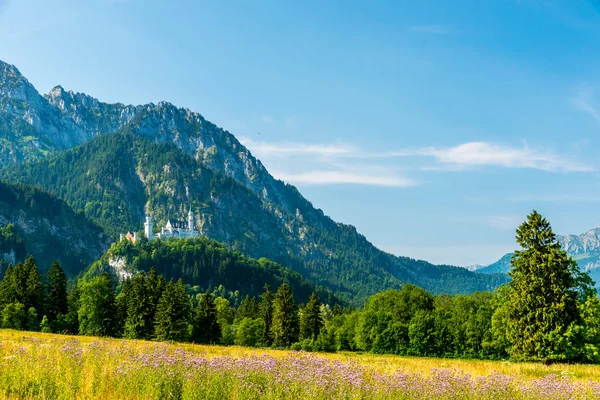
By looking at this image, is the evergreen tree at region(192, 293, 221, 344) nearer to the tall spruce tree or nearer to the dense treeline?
the dense treeline

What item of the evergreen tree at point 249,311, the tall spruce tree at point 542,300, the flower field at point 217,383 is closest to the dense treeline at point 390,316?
the tall spruce tree at point 542,300

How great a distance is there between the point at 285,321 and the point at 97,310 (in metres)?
36.9

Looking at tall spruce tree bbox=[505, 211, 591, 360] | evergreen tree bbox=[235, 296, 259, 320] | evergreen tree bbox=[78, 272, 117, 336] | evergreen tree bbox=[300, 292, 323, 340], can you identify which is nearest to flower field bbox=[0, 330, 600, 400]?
tall spruce tree bbox=[505, 211, 591, 360]

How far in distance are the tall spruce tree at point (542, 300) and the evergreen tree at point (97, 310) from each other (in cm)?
6763

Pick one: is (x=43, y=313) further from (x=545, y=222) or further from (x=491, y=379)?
(x=491, y=379)

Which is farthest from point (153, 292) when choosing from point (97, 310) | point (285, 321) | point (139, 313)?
point (285, 321)

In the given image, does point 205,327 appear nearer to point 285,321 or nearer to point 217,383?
point 285,321

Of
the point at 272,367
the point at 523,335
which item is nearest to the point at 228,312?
the point at 523,335

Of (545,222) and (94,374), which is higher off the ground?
(545,222)

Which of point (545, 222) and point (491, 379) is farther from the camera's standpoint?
point (545, 222)

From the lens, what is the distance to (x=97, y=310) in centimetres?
9031

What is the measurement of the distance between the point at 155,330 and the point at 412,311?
53.7 metres

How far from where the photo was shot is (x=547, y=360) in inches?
1897

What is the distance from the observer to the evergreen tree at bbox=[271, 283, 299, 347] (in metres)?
108
